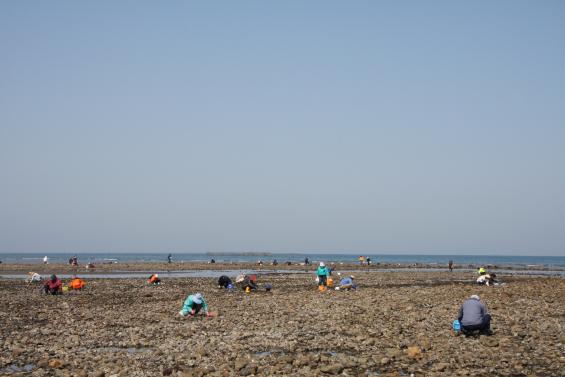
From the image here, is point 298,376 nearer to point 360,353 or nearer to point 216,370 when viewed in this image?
point 216,370

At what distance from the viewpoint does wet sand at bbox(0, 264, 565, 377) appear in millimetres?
15344

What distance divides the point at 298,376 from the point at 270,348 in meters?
3.84

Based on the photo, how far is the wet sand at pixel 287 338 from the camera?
50.3ft

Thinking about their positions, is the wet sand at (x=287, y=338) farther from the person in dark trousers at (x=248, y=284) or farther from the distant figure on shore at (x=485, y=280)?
the distant figure on shore at (x=485, y=280)

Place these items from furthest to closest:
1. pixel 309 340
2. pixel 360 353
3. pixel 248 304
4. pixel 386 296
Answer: pixel 386 296, pixel 248 304, pixel 309 340, pixel 360 353

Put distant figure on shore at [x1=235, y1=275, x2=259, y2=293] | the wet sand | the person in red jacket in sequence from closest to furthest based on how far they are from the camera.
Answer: the wet sand → the person in red jacket → distant figure on shore at [x1=235, y1=275, x2=259, y2=293]

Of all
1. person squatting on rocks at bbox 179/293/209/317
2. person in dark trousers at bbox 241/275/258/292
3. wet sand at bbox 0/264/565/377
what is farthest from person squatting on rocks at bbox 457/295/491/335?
person in dark trousers at bbox 241/275/258/292

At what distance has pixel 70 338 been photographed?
65.5 feet

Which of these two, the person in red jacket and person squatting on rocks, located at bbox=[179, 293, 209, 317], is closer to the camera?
person squatting on rocks, located at bbox=[179, 293, 209, 317]

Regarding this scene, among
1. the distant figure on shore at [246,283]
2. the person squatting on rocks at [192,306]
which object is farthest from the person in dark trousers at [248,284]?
the person squatting on rocks at [192,306]

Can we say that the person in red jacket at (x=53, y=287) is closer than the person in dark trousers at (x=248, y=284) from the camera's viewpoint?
Yes

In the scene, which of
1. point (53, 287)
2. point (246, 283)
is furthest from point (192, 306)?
point (53, 287)

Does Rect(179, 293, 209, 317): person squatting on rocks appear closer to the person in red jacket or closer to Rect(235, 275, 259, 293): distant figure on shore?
Rect(235, 275, 259, 293): distant figure on shore

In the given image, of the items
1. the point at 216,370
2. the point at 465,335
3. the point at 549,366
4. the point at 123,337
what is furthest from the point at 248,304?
the point at 549,366
